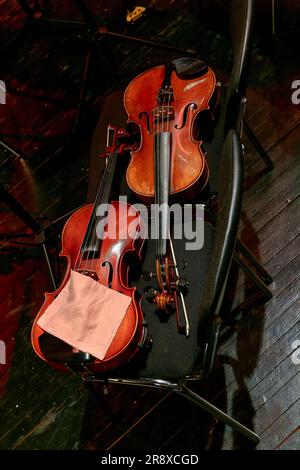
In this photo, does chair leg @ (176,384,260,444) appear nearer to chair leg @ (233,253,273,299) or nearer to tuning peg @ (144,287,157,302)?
tuning peg @ (144,287,157,302)

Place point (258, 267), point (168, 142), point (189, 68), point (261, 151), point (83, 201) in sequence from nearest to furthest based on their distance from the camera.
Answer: point (168, 142)
point (189, 68)
point (258, 267)
point (261, 151)
point (83, 201)

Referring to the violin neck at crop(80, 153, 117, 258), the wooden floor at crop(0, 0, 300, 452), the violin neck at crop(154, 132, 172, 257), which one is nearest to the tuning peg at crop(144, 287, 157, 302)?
the violin neck at crop(154, 132, 172, 257)

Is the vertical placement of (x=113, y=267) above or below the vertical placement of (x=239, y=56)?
below

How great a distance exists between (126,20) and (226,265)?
2304 millimetres

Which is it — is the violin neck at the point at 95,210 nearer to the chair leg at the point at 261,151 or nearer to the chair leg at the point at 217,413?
the chair leg at the point at 217,413

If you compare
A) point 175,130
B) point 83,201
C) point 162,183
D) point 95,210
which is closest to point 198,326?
point 162,183

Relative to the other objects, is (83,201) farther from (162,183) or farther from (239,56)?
(239,56)

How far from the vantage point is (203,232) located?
1.64 meters

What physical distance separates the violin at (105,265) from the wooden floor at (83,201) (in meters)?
0.58

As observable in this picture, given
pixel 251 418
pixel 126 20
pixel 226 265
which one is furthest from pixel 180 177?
pixel 126 20

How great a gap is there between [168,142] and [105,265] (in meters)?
0.48

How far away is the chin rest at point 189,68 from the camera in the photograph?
1730 mm

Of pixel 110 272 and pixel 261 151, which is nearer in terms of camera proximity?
pixel 110 272

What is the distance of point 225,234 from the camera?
3.78 feet
